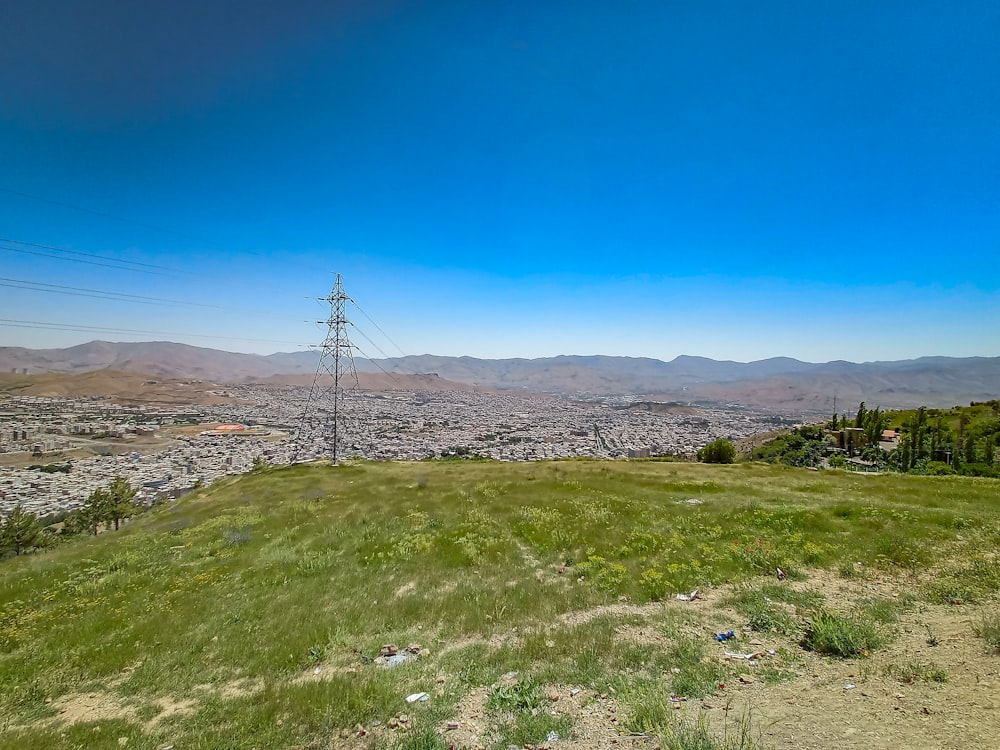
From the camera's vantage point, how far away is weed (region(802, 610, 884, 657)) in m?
8.52

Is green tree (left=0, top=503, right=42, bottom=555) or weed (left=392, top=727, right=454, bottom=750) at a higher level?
weed (left=392, top=727, right=454, bottom=750)

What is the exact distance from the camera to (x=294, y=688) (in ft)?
29.4

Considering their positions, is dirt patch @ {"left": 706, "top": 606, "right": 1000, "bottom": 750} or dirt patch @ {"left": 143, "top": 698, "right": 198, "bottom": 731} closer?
dirt patch @ {"left": 706, "top": 606, "right": 1000, "bottom": 750}

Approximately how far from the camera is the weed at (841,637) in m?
8.52

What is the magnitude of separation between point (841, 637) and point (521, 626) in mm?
6989

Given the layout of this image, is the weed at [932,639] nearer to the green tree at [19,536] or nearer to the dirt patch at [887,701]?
the dirt patch at [887,701]

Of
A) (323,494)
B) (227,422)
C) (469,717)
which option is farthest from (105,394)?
(469,717)

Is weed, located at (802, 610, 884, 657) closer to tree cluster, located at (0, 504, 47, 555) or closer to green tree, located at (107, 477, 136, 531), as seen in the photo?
tree cluster, located at (0, 504, 47, 555)

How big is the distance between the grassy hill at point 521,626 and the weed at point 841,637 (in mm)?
45

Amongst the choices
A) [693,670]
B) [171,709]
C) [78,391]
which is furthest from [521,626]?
[78,391]

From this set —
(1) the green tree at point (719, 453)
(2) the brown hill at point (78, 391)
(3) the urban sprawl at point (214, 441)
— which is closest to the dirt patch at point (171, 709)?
(1) the green tree at point (719, 453)

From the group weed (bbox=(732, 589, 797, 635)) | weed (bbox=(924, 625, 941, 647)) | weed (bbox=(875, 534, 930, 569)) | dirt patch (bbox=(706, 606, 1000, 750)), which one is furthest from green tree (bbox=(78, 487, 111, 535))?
weed (bbox=(875, 534, 930, 569))

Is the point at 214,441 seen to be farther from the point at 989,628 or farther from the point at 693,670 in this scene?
the point at 989,628

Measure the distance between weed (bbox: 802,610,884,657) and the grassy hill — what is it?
0.15 ft
